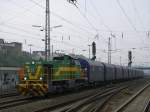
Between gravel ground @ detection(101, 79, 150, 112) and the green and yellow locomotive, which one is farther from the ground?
the green and yellow locomotive

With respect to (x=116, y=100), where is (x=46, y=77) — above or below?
above

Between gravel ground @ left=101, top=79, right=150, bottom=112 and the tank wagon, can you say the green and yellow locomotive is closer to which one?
the tank wagon

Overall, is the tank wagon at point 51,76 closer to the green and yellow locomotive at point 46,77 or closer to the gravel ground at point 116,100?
the green and yellow locomotive at point 46,77

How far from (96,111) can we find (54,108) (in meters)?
2.39

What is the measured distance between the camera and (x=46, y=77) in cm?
2211

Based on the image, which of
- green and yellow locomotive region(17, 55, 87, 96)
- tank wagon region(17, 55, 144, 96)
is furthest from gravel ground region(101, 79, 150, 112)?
green and yellow locomotive region(17, 55, 87, 96)

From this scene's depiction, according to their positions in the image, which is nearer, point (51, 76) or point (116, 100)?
point (116, 100)

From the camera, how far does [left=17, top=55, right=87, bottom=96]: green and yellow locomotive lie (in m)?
21.7

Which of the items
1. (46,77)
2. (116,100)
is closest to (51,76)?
(46,77)

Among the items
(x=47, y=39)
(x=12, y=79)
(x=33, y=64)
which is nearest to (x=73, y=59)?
(x=33, y=64)

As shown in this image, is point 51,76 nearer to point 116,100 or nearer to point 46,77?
point 46,77

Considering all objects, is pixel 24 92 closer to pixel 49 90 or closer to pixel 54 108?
pixel 49 90

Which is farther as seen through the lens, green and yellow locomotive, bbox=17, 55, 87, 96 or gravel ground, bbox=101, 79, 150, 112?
green and yellow locomotive, bbox=17, 55, 87, 96

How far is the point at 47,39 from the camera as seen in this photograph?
32969mm
